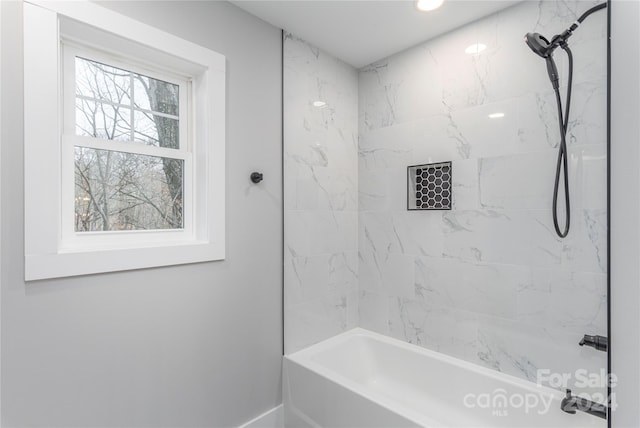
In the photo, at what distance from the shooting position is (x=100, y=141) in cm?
154

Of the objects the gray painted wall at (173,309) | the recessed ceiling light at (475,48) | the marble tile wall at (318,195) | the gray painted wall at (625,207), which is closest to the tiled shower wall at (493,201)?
the recessed ceiling light at (475,48)

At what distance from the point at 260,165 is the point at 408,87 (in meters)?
1.23

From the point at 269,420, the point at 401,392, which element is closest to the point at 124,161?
the point at 269,420

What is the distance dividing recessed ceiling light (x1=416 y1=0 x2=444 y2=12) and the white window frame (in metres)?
Answer: 1.17

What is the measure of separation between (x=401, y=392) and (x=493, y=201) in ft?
4.73

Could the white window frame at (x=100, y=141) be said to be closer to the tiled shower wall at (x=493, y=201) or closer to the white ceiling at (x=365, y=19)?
the white ceiling at (x=365, y=19)

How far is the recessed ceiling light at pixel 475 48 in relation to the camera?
1.98 meters

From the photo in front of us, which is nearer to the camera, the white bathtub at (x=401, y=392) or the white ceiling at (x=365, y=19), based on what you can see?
the white bathtub at (x=401, y=392)

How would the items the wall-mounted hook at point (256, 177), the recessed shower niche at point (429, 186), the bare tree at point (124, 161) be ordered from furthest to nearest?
the recessed shower niche at point (429, 186) < the wall-mounted hook at point (256, 177) < the bare tree at point (124, 161)

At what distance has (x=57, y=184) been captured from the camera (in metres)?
1.32

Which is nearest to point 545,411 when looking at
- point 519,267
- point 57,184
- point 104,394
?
point 519,267

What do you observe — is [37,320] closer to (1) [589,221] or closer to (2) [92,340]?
(2) [92,340]

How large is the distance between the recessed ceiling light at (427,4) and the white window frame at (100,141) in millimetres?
1169

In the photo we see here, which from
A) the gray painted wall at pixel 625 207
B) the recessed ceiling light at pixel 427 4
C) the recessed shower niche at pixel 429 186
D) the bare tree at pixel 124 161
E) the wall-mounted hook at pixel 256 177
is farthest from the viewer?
the recessed shower niche at pixel 429 186
